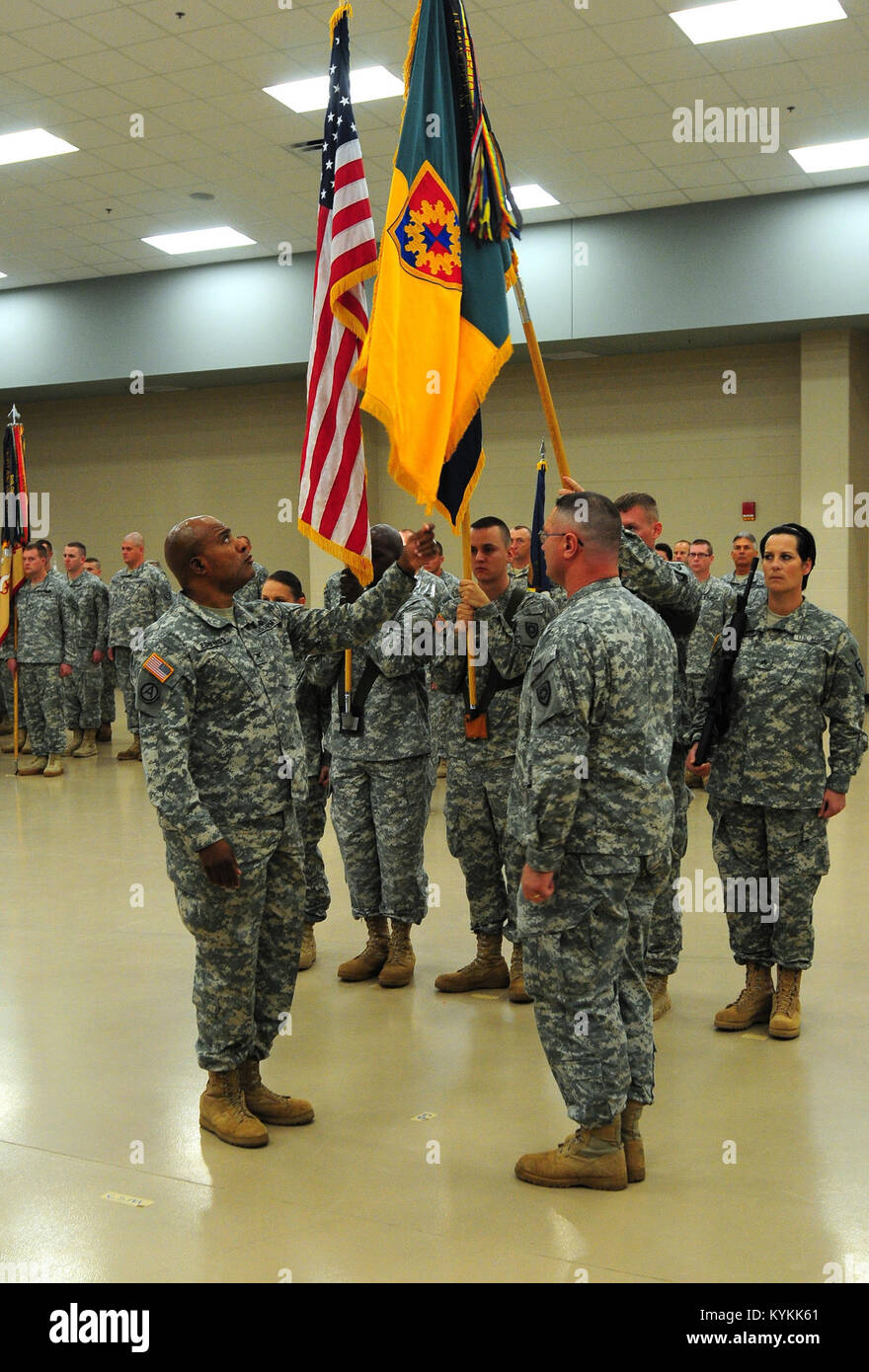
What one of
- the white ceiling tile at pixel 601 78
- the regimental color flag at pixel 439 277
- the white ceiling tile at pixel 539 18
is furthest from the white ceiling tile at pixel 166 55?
the regimental color flag at pixel 439 277

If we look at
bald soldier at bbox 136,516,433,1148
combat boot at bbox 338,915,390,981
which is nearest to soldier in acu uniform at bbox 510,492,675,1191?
bald soldier at bbox 136,516,433,1148

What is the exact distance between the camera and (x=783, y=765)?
383 centimetres

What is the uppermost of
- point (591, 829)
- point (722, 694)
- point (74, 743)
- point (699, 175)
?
point (699, 175)

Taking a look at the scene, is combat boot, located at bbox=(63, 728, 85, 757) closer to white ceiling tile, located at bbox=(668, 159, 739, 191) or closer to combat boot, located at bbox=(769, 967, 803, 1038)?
white ceiling tile, located at bbox=(668, 159, 739, 191)

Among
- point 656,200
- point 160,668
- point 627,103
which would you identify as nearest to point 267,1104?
point 160,668

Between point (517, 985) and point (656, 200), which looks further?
point (656, 200)

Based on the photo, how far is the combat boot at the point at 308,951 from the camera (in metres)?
4.71

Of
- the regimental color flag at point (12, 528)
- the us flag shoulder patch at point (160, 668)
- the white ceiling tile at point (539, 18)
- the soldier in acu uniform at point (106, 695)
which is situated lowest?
the soldier in acu uniform at point (106, 695)

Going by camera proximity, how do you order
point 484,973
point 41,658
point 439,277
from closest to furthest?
point 439,277 < point 484,973 < point 41,658

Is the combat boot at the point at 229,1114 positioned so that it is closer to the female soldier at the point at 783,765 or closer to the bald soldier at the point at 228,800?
the bald soldier at the point at 228,800

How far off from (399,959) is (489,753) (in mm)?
864

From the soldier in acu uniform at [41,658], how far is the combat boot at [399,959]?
6098 millimetres

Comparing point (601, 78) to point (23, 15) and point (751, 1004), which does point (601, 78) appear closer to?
point (23, 15)

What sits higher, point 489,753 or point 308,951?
point 489,753
